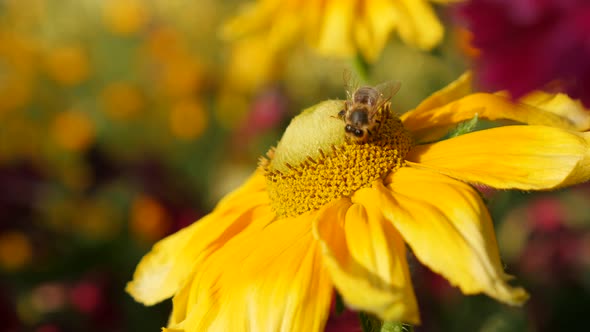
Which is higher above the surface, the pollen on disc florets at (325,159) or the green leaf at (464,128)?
the pollen on disc florets at (325,159)

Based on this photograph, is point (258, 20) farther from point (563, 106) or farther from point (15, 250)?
point (15, 250)

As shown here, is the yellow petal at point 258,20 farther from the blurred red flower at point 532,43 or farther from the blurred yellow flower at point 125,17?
the blurred yellow flower at point 125,17

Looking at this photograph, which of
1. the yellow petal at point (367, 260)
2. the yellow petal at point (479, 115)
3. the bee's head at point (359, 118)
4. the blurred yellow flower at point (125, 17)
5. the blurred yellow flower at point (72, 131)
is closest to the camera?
the yellow petal at point (367, 260)

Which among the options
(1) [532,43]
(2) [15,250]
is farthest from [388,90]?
(2) [15,250]

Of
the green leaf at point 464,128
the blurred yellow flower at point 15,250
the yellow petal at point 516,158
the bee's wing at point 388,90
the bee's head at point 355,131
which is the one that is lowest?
the yellow petal at point 516,158

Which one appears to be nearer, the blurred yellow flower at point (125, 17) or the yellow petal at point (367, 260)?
the yellow petal at point (367, 260)

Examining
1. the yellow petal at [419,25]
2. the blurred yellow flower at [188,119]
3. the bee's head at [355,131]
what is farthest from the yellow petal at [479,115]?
the blurred yellow flower at [188,119]

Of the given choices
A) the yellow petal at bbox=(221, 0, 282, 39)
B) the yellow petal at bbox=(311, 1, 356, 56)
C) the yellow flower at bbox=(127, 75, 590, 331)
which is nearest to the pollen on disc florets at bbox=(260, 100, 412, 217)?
the yellow flower at bbox=(127, 75, 590, 331)
